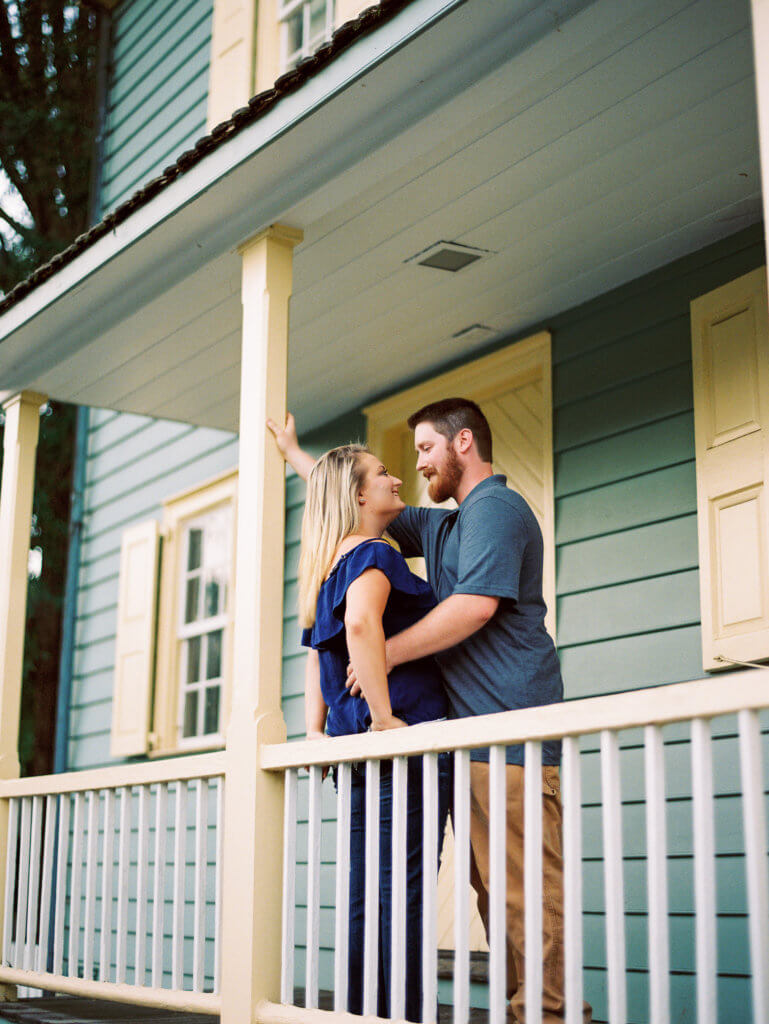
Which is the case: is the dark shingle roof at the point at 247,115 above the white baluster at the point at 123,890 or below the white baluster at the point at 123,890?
above

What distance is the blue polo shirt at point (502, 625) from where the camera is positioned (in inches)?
A: 133

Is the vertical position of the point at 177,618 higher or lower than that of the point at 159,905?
higher

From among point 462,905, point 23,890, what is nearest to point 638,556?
point 462,905

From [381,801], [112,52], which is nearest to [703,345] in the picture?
[381,801]

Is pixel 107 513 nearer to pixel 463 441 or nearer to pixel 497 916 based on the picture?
pixel 463 441

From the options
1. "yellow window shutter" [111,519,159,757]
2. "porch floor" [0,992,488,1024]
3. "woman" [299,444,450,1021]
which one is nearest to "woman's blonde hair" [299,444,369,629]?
"woman" [299,444,450,1021]

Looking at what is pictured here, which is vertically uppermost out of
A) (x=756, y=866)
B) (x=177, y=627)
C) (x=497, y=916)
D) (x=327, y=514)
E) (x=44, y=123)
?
(x=44, y=123)

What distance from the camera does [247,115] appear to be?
12.9 ft

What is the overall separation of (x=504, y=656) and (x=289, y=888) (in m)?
0.96

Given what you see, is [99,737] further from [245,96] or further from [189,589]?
[245,96]

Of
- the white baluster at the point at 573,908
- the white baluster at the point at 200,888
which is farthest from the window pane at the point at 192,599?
the white baluster at the point at 573,908

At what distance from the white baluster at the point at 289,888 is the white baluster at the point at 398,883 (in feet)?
1.48

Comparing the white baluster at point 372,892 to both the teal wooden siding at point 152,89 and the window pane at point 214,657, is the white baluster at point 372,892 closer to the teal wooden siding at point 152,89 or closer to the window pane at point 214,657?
the window pane at point 214,657

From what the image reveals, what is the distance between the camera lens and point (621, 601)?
4.86 metres
